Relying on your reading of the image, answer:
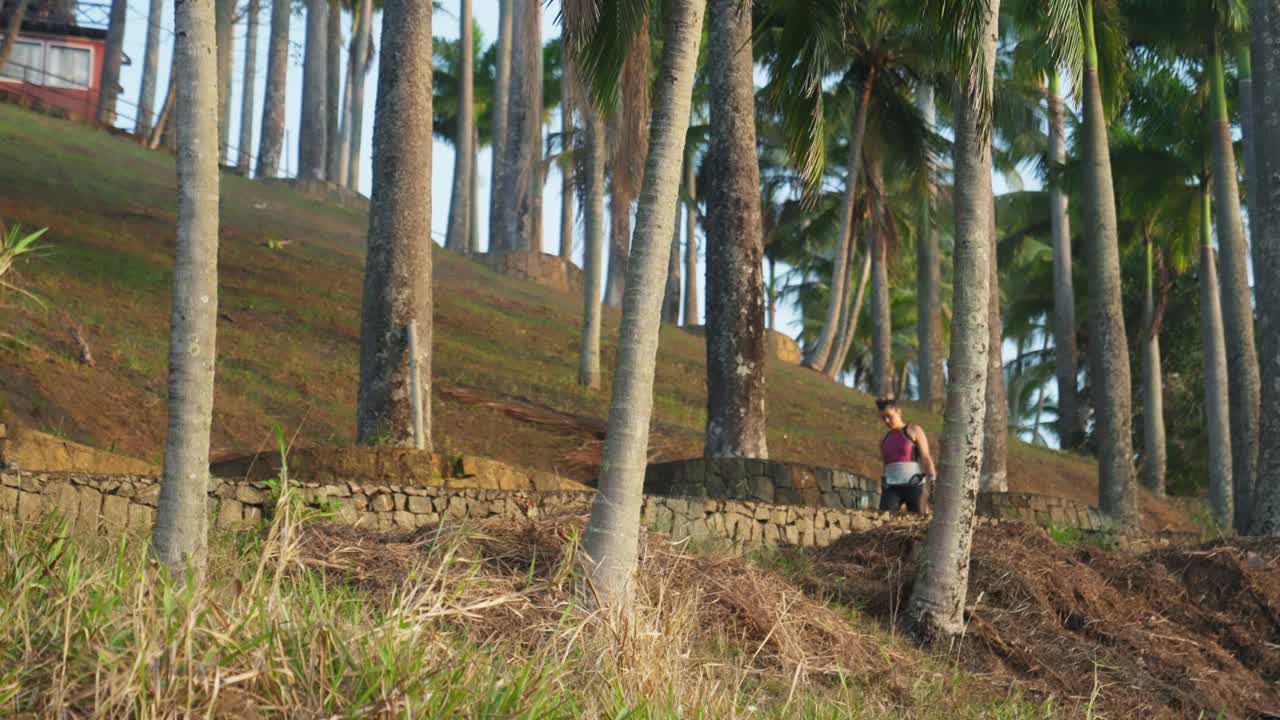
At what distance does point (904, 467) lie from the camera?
39.8ft

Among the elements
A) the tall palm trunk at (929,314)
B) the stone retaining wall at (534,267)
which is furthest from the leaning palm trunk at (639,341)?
the stone retaining wall at (534,267)

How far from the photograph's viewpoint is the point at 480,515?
30.6ft

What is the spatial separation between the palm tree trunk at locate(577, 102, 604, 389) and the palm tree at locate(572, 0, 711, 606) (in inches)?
476

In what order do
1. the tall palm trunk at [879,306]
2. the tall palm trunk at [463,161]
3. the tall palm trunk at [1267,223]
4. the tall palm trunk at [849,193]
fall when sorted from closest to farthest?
the tall palm trunk at [1267,223]
the tall palm trunk at [849,193]
the tall palm trunk at [879,306]
the tall palm trunk at [463,161]

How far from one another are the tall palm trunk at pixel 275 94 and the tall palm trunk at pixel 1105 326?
22.6 metres

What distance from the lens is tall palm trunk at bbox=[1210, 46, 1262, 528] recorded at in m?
15.8

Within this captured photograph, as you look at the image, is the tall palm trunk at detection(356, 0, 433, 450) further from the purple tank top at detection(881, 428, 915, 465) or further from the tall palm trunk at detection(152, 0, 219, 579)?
the tall palm trunk at detection(152, 0, 219, 579)

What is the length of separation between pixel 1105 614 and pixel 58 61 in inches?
1296

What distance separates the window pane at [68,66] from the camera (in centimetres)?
3478

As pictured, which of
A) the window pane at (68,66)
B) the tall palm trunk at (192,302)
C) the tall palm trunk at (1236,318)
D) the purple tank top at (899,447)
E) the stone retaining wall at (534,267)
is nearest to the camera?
the tall palm trunk at (192,302)

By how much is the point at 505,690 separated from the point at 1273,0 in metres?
12.5

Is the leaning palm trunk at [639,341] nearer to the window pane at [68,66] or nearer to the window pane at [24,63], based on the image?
the window pane at [24,63]

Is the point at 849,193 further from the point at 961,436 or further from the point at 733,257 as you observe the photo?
the point at 961,436

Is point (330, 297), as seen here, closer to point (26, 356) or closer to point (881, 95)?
point (26, 356)
